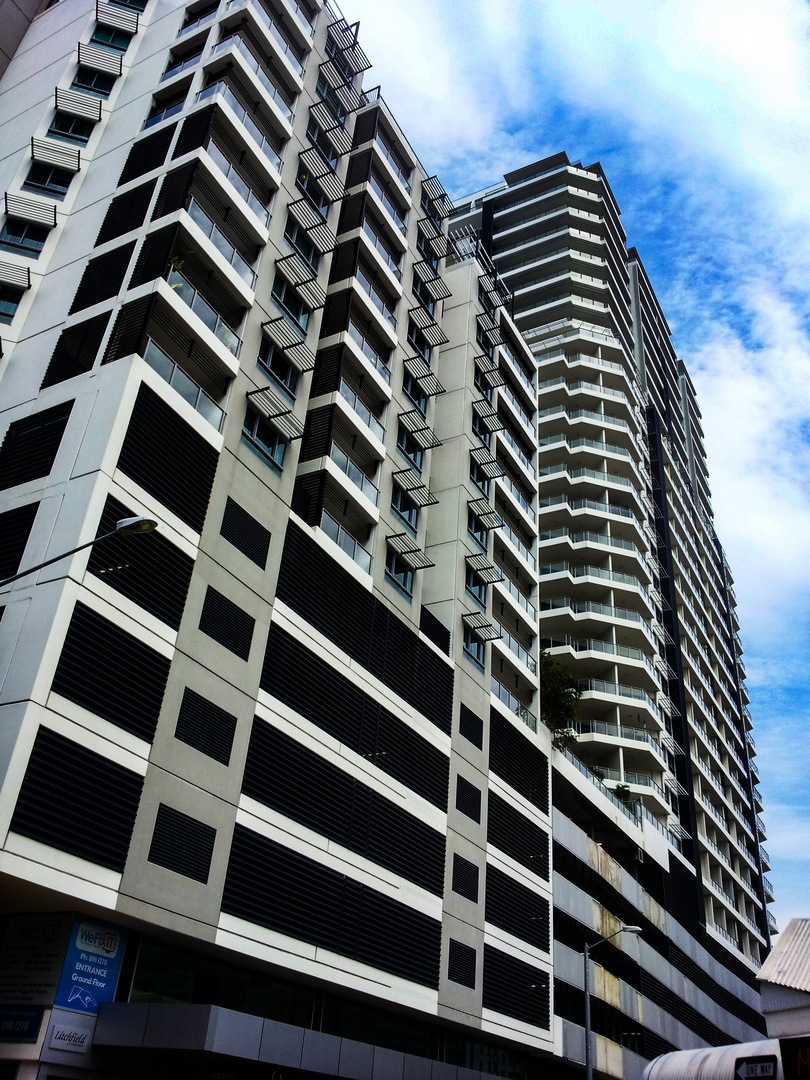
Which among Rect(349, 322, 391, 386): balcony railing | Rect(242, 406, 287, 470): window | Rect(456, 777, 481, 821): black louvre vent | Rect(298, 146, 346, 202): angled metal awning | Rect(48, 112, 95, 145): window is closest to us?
Rect(242, 406, 287, 470): window

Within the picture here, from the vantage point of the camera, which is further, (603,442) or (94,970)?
(603,442)

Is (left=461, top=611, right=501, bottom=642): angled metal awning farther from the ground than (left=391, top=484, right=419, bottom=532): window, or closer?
closer

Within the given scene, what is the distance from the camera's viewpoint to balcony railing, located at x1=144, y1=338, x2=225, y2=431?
1136 inches

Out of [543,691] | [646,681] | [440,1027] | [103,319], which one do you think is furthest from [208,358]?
[646,681]

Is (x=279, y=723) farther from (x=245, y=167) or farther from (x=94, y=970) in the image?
(x=245, y=167)

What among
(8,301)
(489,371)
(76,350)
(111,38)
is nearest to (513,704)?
(489,371)

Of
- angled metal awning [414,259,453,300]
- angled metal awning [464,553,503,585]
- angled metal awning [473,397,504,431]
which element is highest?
angled metal awning [414,259,453,300]

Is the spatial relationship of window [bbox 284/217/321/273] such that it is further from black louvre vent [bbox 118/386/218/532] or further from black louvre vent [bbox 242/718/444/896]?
black louvre vent [bbox 242/718/444/896]

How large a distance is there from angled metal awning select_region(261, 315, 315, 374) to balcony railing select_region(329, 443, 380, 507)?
3425 mm

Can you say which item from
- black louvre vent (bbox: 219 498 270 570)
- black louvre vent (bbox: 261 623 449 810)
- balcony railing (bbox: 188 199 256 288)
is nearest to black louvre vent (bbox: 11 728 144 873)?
black louvre vent (bbox: 261 623 449 810)

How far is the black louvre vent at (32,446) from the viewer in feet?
90.9

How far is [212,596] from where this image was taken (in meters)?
28.5

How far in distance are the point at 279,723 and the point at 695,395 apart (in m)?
100

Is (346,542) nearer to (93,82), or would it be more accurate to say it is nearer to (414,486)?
(414,486)
